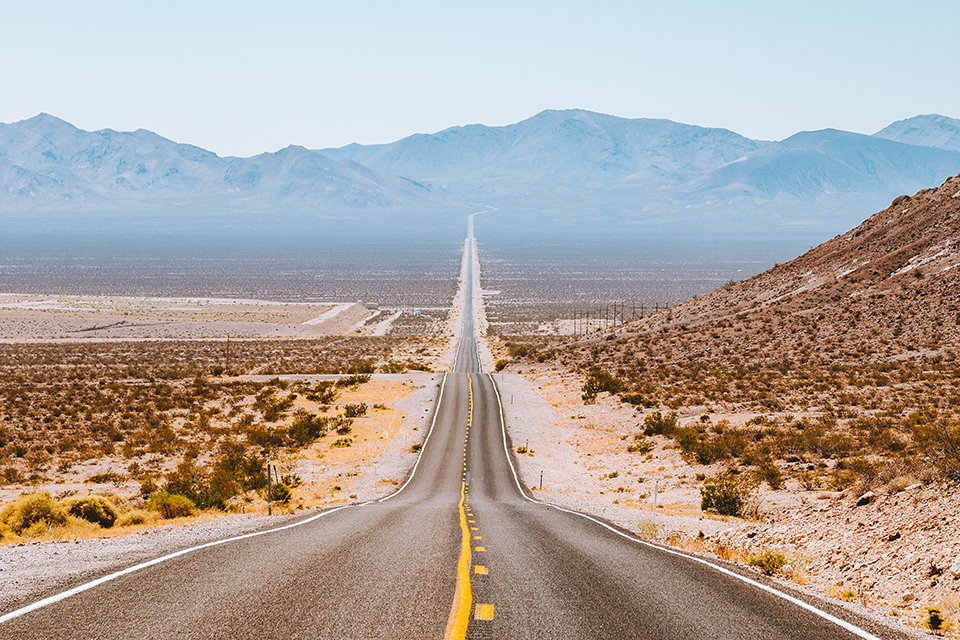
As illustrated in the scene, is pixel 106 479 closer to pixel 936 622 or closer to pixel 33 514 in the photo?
pixel 33 514

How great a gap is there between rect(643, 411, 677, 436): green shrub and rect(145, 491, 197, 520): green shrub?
26301 mm

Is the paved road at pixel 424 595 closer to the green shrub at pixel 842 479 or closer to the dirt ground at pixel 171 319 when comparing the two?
the green shrub at pixel 842 479

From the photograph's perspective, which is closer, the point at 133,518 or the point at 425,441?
the point at 133,518

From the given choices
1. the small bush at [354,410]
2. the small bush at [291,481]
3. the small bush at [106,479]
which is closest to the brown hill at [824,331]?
the small bush at [354,410]

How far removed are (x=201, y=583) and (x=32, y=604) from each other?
6.30 ft

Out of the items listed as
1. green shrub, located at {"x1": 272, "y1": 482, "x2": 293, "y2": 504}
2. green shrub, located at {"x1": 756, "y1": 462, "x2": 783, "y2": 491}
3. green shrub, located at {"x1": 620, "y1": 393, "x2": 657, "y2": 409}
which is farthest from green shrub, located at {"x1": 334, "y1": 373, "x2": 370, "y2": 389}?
green shrub, located at {"x1": 756, "y1": 462, "x2": 783, "y2": 491}

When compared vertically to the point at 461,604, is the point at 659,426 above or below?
below

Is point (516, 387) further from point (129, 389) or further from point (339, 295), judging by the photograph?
point (339, 295)

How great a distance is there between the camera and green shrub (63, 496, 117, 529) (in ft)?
60.7

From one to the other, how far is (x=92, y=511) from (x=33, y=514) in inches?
56.6

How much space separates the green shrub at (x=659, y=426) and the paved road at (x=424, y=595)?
25.7m

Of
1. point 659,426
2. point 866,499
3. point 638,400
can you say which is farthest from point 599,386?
point 866,499

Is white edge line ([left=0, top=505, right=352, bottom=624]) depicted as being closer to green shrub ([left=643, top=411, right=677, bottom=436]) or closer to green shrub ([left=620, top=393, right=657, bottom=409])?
green shrub ([left=643, top=411, right=677, bottom=436])

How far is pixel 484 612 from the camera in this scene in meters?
8.20
